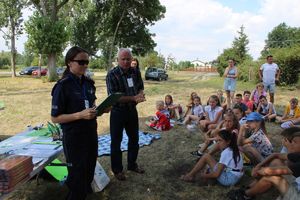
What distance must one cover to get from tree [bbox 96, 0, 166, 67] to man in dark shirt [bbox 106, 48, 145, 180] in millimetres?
23816

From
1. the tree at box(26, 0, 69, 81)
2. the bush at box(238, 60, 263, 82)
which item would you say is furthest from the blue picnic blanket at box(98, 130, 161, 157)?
the bush at box(238, 60, 263, 82)

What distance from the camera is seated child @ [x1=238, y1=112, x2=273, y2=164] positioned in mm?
5105

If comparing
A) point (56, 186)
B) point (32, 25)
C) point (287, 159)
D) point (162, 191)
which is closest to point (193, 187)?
point (162, 191)

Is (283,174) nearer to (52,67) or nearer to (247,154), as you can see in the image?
(247,154)

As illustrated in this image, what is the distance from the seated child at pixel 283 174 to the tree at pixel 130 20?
2488cm

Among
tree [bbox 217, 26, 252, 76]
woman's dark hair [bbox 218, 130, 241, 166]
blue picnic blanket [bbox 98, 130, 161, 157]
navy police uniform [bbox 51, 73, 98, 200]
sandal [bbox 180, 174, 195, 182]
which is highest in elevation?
tree [bbox 217, 26, 252, 76]

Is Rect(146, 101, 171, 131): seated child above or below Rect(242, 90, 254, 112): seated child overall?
below

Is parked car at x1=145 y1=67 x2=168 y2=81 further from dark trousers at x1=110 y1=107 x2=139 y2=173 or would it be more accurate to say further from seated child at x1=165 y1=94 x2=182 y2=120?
dark trousers at x1=110 y1=107 x2=139 y2=173

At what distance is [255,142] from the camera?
207 inches

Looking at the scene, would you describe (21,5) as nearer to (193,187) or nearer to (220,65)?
(220,65)

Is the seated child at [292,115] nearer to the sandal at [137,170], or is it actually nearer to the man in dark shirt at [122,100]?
the sandal at [137,170]

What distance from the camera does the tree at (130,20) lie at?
90.6 feet

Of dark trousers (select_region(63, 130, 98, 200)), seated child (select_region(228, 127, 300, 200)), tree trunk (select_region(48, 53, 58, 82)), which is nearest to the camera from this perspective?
dark trousers (select_region(63, 130, 98, 200))

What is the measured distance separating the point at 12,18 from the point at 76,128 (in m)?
31.7
